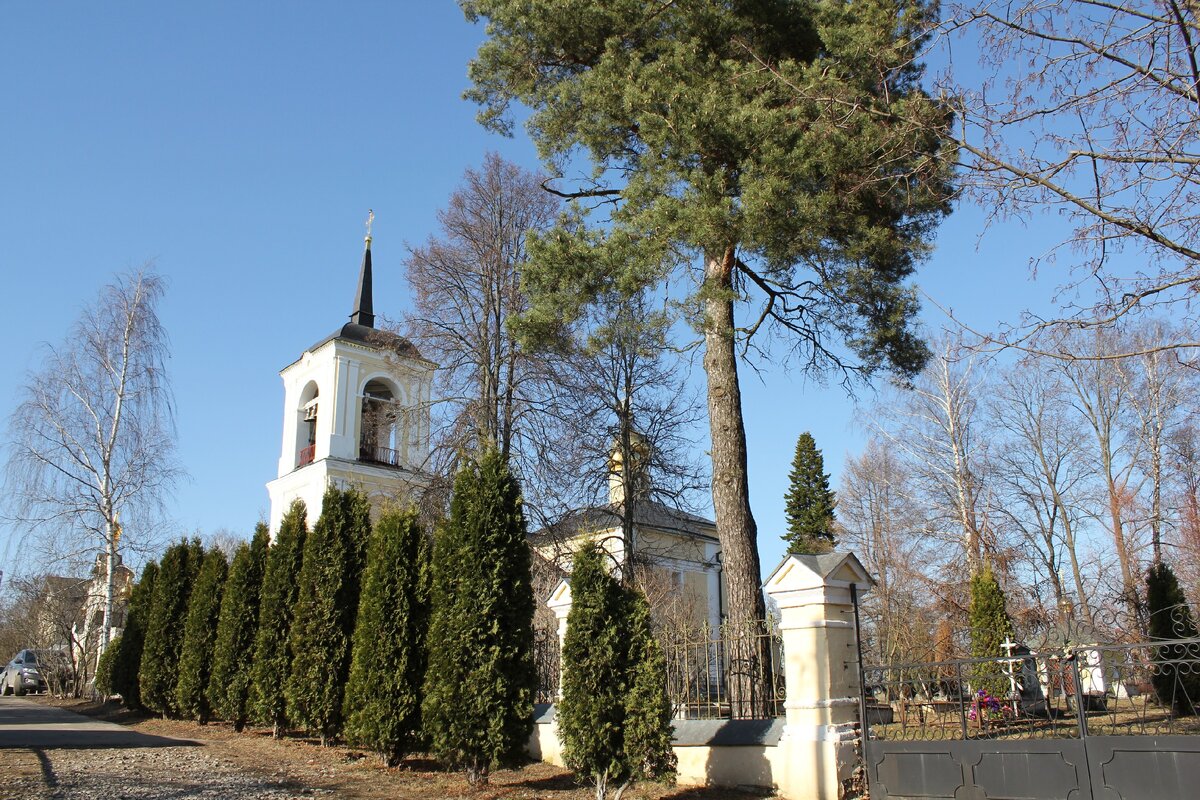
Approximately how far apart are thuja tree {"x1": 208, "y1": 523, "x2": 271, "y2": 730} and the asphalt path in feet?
→ 3.49

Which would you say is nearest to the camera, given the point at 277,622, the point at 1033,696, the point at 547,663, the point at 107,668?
the point at 547,663

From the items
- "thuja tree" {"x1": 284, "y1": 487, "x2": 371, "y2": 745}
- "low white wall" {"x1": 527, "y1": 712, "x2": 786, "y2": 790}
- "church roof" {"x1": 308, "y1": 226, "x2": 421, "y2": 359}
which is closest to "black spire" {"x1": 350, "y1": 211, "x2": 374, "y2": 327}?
"church roof" {"x1": 308, "y1": 226, "x2": 421, "y2": 359}

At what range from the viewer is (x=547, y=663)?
1178cm

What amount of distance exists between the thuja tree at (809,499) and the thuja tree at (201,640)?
23432 mm

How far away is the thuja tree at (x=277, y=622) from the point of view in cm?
1218

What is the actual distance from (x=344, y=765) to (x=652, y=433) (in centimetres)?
1342

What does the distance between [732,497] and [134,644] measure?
1402cm

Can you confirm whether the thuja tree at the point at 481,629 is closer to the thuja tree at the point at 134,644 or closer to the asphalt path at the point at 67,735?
the asphalt path at the point at 67,735

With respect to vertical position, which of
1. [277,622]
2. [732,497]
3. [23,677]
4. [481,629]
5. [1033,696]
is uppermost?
[732,497]

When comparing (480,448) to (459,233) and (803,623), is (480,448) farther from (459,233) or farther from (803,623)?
(803,623)

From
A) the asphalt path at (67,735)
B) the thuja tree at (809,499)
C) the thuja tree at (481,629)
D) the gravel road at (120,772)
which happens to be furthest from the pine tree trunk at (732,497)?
the thuja tree at (809,499)

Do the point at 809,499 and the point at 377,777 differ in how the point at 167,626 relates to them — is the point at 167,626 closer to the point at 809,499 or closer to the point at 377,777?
the point at 377,777

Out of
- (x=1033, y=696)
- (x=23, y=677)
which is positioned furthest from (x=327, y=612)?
(x=23, y=677)

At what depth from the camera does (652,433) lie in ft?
72.5
